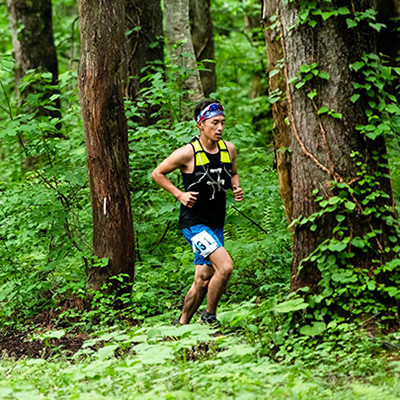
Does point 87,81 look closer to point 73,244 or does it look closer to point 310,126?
point 73,244

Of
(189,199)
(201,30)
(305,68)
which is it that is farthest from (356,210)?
(201,30)

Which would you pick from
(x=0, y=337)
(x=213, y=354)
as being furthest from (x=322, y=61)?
(x=0, y=337)

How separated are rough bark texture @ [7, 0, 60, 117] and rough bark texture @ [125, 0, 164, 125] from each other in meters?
3.62

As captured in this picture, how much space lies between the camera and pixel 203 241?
7059mm

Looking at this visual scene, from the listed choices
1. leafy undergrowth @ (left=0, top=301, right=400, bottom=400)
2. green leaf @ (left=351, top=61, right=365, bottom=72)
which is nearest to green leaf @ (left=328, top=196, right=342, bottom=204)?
leafy undergrowth @ (left=0, top=301, right=400, bottom=400)

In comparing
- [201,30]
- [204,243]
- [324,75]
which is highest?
[201,30]

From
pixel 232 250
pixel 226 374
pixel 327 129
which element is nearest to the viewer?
pixel 226 374

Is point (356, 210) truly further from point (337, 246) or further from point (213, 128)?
point (213, 128)

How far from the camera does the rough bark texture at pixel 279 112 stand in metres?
7.95

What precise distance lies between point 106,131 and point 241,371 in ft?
14.8

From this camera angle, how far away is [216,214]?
7266mm

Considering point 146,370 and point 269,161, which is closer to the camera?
point 146,370

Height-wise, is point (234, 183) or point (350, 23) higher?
point (350, 23)

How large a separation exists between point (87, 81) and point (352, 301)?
4584mm
